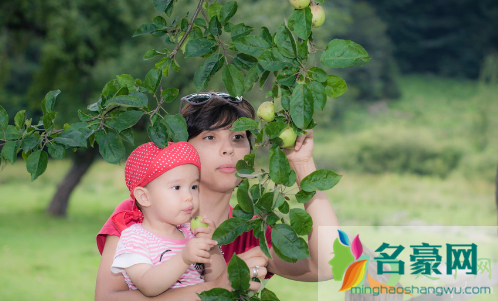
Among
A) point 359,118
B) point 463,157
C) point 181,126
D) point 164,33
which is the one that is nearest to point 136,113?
point 181,126

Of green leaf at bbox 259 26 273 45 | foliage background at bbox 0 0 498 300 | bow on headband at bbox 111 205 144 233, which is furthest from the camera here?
foliage background at bbox 0 0 498 300

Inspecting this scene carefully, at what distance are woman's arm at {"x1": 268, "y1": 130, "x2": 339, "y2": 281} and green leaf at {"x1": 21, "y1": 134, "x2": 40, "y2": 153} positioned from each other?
75 cm

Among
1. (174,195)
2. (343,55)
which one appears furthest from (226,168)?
(343,55)

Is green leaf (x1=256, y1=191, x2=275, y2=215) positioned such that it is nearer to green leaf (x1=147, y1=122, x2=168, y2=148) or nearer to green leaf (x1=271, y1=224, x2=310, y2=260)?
green leaf (x1=271, y1=224, x2=310, y2=260)

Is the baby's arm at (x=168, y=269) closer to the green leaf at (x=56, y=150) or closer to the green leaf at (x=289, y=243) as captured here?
the green leaf at (x=289, y=243)

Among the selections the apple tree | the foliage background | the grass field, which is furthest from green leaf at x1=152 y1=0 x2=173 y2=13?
the grass field

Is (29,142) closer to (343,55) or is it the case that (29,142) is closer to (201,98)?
(201,98)

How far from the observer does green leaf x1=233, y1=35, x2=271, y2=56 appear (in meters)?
1.30

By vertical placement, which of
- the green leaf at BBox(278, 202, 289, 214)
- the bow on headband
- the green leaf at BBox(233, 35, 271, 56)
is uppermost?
the green leaf at BBox(233, 35, 271, 56)

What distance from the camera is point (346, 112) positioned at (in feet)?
68.5

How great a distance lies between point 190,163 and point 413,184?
1482 centimetres

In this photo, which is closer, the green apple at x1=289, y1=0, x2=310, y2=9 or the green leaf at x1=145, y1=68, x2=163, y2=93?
the green apple at x1=289, y1=0, x2=310, y2=9

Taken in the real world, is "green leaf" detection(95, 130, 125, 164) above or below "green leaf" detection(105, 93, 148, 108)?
below

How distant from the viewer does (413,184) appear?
50.6 feet
